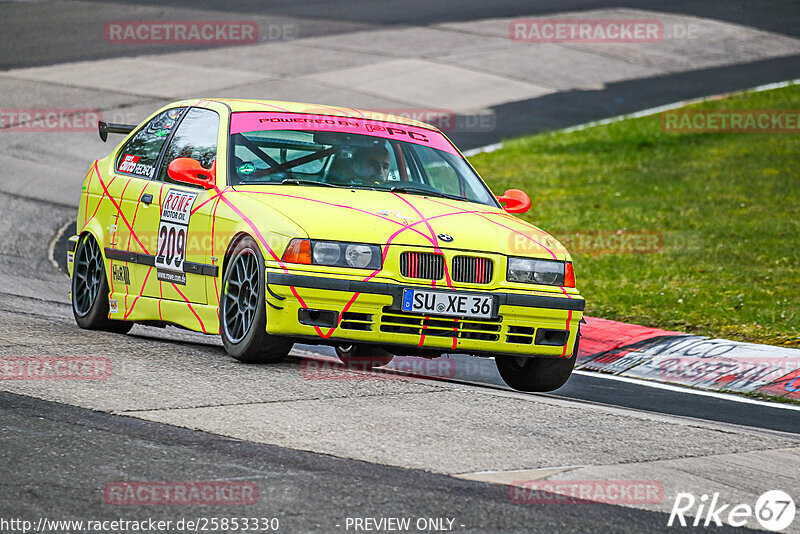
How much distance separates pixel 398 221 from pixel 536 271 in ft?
2.79

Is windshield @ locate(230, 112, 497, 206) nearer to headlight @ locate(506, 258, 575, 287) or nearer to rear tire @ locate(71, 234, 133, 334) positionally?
headlight @ locate(506, 258, 575, 287)

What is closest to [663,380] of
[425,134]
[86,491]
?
[425,134]

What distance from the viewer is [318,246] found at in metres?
7.34

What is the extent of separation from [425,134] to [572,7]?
986 inches

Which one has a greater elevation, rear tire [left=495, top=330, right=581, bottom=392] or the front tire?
the front tire

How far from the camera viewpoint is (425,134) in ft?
30.1

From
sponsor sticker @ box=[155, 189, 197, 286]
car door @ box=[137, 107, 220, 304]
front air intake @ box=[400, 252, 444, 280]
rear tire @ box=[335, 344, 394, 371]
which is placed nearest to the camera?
front air intake @ box=[400, 252, 444, 280]

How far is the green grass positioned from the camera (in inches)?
448

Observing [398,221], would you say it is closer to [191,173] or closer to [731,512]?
[191,173]

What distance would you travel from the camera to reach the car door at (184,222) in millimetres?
8109

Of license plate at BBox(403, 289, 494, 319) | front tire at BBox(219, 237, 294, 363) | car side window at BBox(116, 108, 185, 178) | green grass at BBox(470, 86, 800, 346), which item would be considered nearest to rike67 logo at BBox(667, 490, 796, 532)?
license plate at BBox(403, 289, 494, 319)

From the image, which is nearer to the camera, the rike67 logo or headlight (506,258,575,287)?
the rike67 logo

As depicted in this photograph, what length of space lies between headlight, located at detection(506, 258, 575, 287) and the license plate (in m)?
0.24

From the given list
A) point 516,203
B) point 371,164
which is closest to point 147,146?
point 371,164
